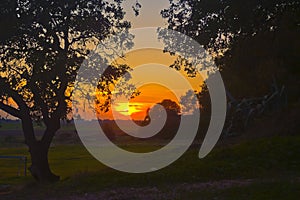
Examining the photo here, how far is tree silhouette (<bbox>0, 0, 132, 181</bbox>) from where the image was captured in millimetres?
22578

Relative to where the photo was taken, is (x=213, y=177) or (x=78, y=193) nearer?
(x=78, y=193)

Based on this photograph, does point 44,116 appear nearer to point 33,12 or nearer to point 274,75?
point 33,12

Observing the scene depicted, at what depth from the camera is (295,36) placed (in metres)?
35.6

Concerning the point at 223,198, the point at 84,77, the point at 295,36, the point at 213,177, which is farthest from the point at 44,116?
the point at 295,36

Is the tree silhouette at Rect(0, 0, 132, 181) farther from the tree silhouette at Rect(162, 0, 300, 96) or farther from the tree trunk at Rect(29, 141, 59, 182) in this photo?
the tree silhouette at Rect(162, 0, 300, 96)

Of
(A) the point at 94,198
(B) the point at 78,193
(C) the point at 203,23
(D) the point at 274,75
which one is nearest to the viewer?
(A) the point at 94,198

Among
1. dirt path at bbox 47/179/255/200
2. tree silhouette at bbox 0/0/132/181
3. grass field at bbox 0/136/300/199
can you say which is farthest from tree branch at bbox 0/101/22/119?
dirt path at bbox 47/179/255/200

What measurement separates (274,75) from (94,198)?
27893mm

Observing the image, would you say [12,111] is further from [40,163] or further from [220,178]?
[220,178]

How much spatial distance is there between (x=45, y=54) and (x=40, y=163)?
634cm

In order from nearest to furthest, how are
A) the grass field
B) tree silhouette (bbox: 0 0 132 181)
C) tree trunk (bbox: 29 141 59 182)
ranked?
the grass field → tree silhouette (bbox: 0 0 132 181) → tree trunk (bbox: 29 141 59 182)

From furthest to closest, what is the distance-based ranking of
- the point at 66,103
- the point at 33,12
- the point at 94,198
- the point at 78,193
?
the point at 66,103 < the point at 33,12 < the point at 78,193 < the point at 94,198

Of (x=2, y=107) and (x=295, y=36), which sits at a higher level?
(x=295, y=36)

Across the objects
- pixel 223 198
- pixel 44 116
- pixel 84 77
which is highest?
pixel 84 77
